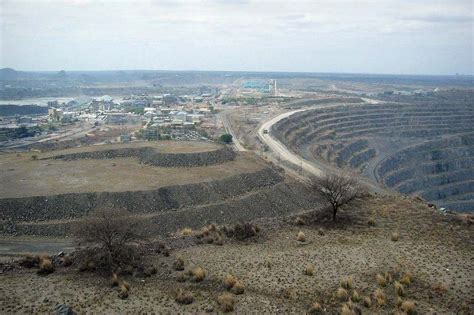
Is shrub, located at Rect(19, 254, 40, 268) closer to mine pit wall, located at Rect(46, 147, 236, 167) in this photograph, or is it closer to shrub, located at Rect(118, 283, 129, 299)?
shrub, located at Rect(118, 283, 129, 299)

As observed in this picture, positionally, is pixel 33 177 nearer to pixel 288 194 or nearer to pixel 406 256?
pixel 288 194

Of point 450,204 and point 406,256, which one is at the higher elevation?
point 406,256

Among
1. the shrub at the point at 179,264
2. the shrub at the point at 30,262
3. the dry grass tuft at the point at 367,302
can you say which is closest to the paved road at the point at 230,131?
the shrub at the point at 179,264

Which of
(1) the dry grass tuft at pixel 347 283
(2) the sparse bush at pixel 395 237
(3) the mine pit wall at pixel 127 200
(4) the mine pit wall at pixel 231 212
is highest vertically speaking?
(2) the sparse bush at pixel 395 237

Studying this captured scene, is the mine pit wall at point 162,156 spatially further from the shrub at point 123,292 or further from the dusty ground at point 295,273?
the shrub at point 123,292

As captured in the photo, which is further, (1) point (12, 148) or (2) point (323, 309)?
(1) point (12, 148)

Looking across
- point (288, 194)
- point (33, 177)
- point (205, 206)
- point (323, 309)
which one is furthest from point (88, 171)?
point (323, 309)

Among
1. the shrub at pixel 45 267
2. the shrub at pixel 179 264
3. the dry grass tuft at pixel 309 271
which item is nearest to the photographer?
the dry grass tuft at pixel 309 271

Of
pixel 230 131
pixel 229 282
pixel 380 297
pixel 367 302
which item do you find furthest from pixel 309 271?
pixel 230 131
